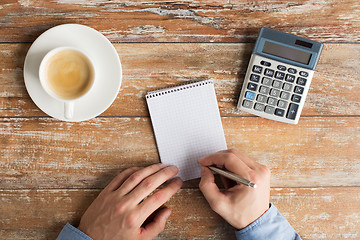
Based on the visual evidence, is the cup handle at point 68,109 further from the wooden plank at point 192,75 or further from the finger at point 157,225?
the finger at point 157,225

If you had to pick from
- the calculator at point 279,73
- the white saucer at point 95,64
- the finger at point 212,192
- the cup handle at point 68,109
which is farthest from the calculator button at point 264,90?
the cup handle at point 68,109

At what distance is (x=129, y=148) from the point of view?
80 centimetres

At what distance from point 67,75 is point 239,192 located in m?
0.47

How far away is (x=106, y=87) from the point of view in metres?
0.74

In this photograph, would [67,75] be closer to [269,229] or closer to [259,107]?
[259,107]

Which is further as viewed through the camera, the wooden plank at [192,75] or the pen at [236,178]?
the wooden plank at [192,75]

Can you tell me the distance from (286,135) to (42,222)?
2.14 ft

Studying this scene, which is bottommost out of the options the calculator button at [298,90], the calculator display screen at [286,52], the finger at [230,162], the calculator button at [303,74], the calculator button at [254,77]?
the finger at [230,162]

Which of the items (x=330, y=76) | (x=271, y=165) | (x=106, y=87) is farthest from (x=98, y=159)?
(x=330, y=76)

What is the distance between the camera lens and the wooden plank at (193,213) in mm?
802

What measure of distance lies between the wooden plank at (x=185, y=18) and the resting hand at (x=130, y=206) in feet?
1.09

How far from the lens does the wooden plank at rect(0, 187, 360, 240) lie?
2.63 ft

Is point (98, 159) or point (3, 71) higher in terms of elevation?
point (3, 71)

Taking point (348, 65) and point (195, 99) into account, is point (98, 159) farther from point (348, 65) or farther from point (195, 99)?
point (348, 65)
